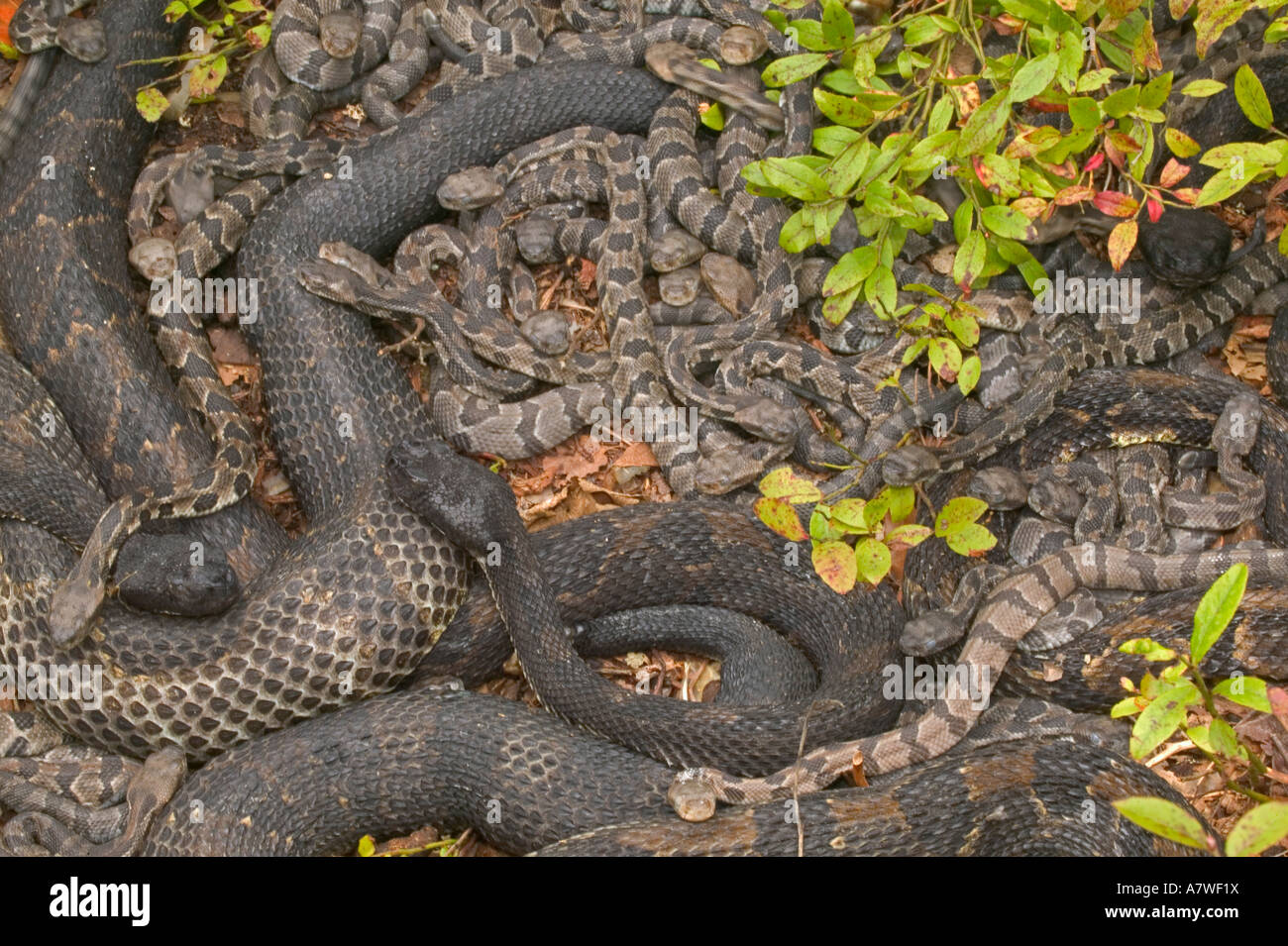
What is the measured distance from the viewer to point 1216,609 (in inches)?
174

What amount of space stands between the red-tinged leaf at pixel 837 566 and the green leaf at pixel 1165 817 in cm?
173

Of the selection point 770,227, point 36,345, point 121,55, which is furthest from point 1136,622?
point 121,55

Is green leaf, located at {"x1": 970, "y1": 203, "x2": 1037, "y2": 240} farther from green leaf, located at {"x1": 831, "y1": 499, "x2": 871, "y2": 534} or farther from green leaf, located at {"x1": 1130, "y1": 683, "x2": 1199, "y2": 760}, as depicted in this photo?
green leaf, located at {"x1": 1130, "y1": 683, "x2": 1199, "y2": 760}

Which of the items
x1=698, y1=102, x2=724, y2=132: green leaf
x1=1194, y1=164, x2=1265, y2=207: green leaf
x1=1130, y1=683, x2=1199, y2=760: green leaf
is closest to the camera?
x1=1130, y1=683, x2=1199, y2=760: green leaf

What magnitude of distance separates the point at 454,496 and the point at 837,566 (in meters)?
2.44

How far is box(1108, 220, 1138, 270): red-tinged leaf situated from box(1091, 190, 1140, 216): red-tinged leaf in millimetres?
59

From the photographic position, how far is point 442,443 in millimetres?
7461

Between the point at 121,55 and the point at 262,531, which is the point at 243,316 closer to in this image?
the point at 262,531

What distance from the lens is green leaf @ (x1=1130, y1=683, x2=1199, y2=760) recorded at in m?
4.51

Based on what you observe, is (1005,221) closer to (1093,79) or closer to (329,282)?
(1093,79)

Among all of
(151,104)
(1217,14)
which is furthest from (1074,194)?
(151,104)

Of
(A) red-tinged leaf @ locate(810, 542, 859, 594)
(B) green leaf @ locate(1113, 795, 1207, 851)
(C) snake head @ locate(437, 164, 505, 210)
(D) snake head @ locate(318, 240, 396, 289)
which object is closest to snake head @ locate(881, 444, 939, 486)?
(A) red-tinged leaf @ locate(810, 542, 859, 594)

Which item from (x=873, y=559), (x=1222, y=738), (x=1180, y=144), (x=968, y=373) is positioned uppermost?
(x=1180, y=144)

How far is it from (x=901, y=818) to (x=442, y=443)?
3.43 m
